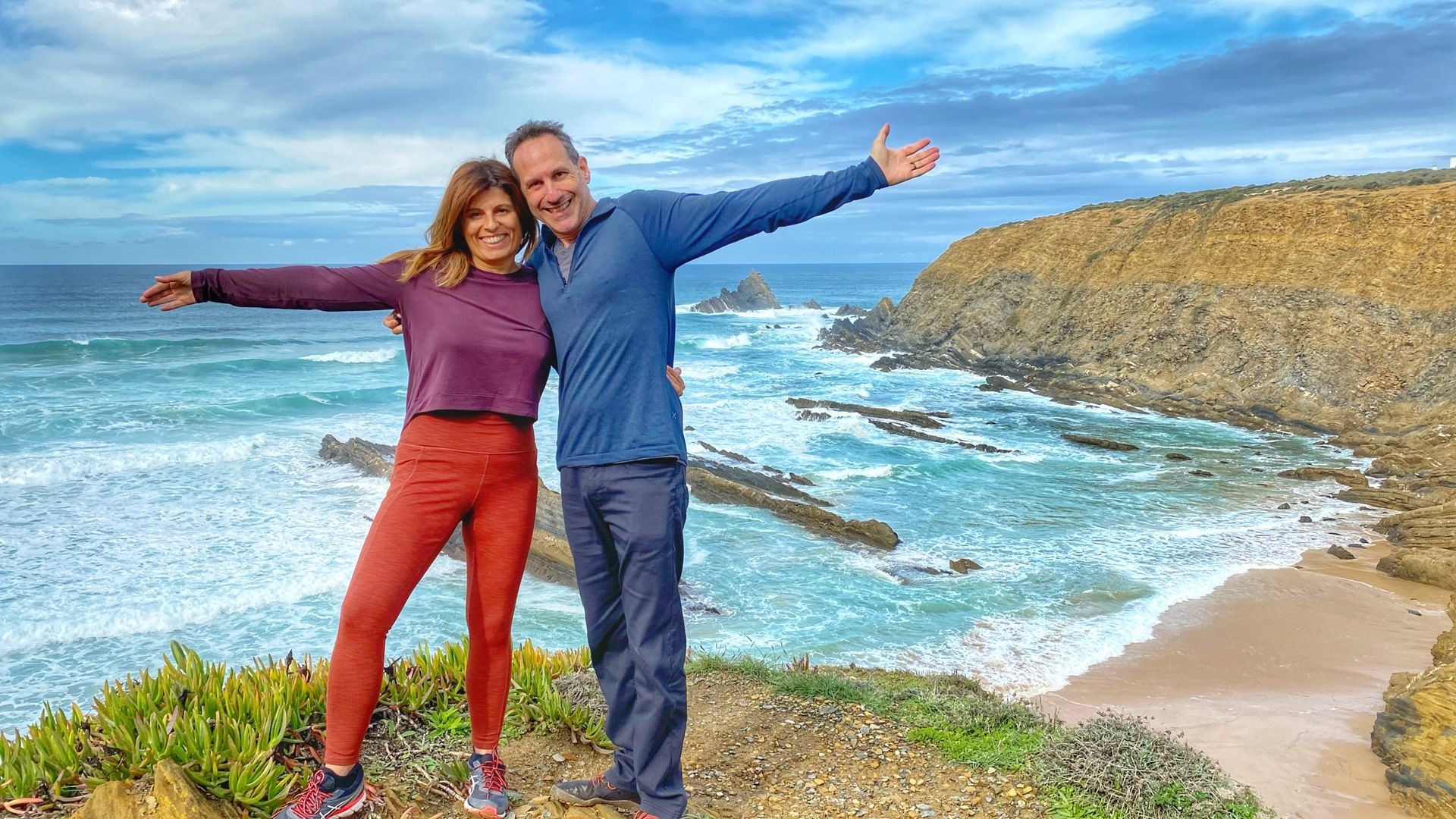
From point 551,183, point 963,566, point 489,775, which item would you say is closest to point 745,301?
point 963,566

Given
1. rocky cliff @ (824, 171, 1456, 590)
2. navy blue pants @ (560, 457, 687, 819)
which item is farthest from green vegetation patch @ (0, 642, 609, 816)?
rocky cliff @ (824, 171, 1456, 590)

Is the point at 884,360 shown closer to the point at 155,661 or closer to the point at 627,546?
the point at 155,661

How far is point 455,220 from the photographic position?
130 inches

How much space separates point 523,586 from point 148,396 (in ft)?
72.8

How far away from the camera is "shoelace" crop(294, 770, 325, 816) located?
3338 millimetres

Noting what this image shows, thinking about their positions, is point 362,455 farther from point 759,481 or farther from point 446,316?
point 446,316

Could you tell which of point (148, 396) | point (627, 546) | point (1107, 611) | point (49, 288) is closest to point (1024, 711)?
point (627, 546)

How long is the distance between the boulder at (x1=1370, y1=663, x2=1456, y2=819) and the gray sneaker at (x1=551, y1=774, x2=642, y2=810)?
5.42 metres

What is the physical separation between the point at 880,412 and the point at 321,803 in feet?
77.4

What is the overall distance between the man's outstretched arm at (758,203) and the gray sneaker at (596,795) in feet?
6.78

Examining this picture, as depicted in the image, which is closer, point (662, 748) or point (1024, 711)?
point (662, 748)

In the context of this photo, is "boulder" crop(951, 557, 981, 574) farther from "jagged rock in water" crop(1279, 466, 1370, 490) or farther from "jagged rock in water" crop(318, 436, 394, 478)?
"jagged rock in water" crop(318, 436, 394, 478)

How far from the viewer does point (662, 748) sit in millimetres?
3355

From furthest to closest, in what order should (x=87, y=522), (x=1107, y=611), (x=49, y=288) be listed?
(x=49, y=288) < (x=87, y=522) < (x=1107, y=611)
